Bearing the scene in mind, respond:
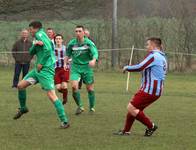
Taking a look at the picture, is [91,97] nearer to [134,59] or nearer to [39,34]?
[39,34]

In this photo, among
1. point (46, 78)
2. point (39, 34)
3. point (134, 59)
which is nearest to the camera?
point (39, 34)

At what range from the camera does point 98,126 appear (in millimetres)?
11680

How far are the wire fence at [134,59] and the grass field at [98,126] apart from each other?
11.5 m

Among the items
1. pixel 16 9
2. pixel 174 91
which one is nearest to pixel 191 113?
pixel 174 91

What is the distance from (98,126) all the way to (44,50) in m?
1.87

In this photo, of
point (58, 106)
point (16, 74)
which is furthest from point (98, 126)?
point (16, 74)

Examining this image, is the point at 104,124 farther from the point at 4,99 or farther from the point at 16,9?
the point at 16,9

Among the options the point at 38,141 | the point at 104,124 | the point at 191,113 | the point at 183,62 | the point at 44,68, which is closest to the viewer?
the point at 38,141

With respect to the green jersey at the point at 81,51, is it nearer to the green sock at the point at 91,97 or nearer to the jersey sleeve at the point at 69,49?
the jersey sleeve at the point at 69,49

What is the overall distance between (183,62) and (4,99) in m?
16.4

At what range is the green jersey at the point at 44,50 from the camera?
11.0 meters

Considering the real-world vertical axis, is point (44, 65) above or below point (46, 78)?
above

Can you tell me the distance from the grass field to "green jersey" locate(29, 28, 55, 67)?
1240mm

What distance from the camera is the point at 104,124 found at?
12.0m
